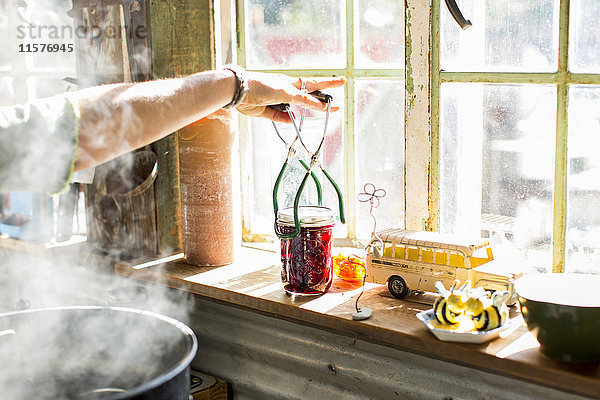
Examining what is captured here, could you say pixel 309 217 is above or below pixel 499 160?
below

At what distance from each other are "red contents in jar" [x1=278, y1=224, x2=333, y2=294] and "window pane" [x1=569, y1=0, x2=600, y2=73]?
625mm

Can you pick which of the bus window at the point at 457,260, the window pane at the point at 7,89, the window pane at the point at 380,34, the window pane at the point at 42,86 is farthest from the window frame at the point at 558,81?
the window pane at the point at 7,89

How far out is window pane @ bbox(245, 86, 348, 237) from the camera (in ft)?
5.63

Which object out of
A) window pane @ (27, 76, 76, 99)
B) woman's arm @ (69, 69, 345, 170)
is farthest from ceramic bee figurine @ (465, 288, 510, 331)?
window pane @ (27, 76, 76, 99)

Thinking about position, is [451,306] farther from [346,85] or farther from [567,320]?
[346,85]

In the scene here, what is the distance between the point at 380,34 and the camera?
164 centimetres

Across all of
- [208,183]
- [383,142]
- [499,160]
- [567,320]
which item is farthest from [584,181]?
[208,183]

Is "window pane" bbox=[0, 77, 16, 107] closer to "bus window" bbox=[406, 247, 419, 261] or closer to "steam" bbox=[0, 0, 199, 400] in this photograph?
"steam" bbox=[0, 0, 199, 400]

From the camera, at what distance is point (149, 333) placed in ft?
4.42

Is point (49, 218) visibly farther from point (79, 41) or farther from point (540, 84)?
point (540, 84)

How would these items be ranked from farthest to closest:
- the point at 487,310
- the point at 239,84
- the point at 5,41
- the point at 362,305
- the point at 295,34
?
the point at 5,41, the point at 295,34, the point at 362,305, the point at 239,84, the point at 487,310

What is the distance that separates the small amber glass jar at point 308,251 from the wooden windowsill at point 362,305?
0.03 metres

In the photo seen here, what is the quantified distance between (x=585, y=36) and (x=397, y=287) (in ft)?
2.13

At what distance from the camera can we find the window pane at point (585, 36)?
4.28ft
